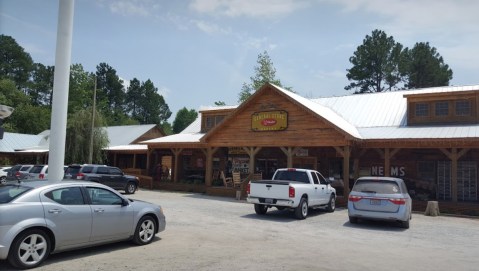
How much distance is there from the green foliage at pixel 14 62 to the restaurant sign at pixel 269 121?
66838mm

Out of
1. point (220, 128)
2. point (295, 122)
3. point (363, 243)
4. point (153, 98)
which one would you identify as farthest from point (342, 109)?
point (153, 98)

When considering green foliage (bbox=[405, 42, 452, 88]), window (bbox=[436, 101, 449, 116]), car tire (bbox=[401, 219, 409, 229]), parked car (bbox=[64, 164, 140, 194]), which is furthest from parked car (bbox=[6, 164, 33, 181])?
green foliage (bbox=[405, 42, 452, 88])

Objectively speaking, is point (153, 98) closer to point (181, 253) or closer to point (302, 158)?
point (302, 158)

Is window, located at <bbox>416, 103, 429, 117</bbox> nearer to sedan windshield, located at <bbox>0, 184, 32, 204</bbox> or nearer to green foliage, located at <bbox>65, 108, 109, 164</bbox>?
sedan windshield, located at <bbox>0, 184, 32, 204</bbox>

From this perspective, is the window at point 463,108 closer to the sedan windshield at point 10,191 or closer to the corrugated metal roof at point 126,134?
the sedan windshield at point 10,191

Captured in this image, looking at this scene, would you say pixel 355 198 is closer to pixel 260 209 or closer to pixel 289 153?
pixel 260 209

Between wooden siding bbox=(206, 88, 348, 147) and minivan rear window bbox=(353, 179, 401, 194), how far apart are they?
605cm

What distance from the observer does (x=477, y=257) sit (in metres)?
8.98

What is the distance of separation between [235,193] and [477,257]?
14.9 m

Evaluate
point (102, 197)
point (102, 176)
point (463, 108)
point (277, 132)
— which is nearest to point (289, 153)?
point (277, 132)

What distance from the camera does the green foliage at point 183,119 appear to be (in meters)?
93.1

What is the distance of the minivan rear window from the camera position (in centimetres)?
1290

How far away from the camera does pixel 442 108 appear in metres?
21.3

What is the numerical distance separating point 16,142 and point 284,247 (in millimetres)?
45838
